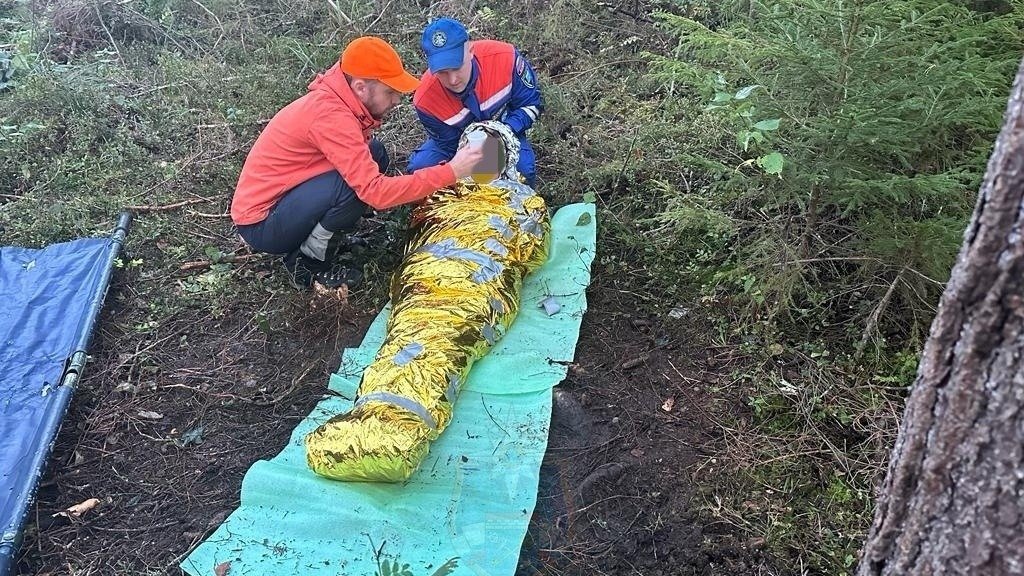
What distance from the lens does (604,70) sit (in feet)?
16.5

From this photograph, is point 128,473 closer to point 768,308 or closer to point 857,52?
point 768,308

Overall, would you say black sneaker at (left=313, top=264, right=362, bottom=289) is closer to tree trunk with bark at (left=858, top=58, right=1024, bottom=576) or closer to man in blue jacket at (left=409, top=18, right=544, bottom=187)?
man in blue jacket at (left=409, top=18, right=544, bottom=187)

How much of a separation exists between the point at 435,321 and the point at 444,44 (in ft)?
4.89

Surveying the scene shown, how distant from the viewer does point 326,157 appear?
346 cm

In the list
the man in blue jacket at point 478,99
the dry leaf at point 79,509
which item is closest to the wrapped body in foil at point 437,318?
the man in blue jacket at point 478,99

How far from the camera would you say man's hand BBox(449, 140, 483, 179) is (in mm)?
3428

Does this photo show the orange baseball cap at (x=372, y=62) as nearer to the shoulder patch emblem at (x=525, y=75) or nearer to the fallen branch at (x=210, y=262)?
the shoulder patch emblem at (x=525, y=75)

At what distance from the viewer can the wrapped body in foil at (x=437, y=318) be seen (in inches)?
98.0

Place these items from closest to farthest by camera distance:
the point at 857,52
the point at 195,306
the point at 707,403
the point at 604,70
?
the point at 857,52
the point at 707,403
the point at 195,306
the point at 604,70

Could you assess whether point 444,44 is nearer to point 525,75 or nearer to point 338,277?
point 525,75

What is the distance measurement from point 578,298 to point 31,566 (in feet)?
7.94

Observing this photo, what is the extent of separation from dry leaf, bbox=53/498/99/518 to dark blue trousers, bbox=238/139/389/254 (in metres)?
1.40

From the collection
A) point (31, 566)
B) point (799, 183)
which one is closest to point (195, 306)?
point (31, 566)

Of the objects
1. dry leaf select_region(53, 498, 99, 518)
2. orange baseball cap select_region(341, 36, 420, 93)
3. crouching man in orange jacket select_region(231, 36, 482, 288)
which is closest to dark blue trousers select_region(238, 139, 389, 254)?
crouching man in orange jacket select_region(231, 36, 482, 288)
